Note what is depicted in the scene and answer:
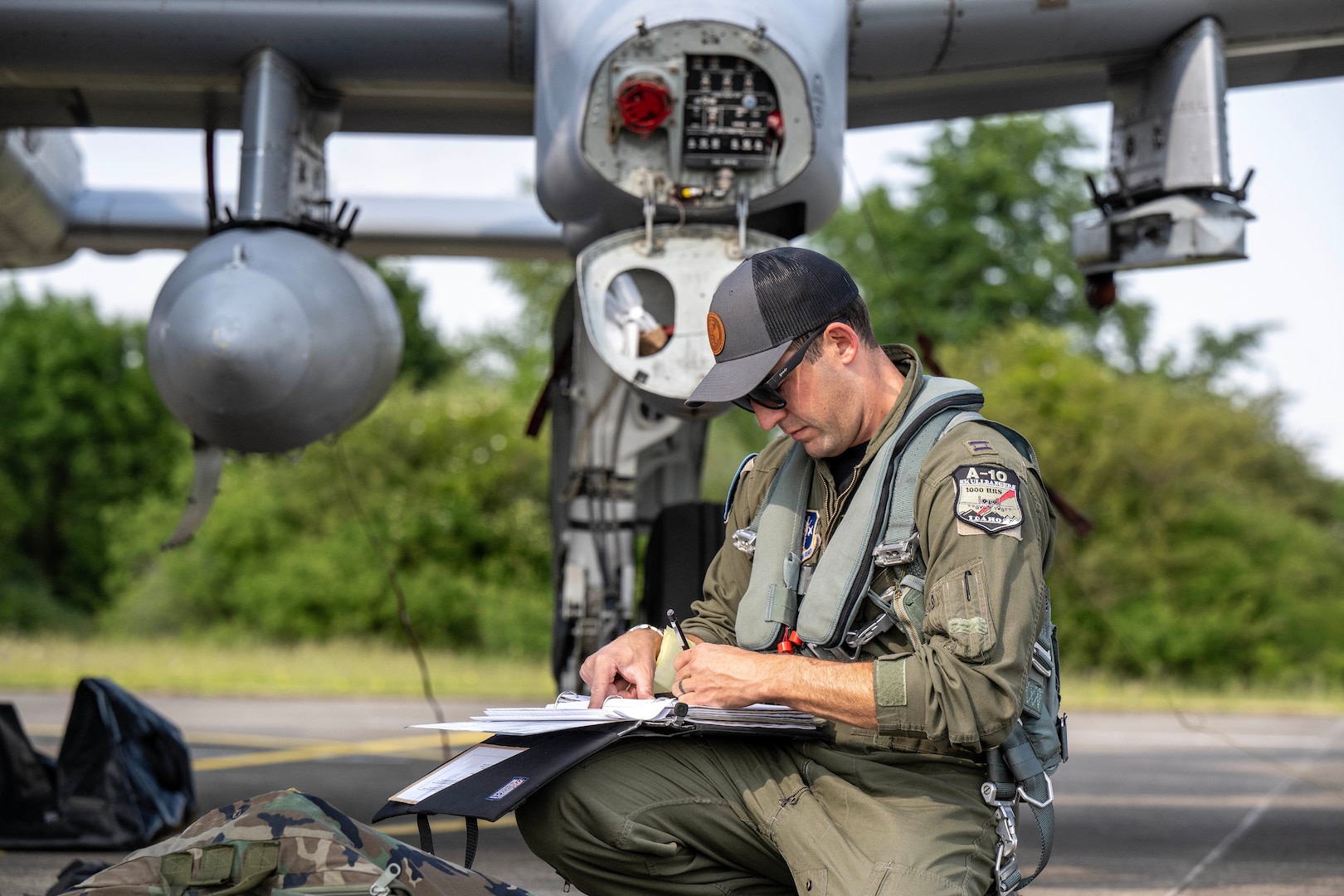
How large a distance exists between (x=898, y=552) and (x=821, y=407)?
0.35m

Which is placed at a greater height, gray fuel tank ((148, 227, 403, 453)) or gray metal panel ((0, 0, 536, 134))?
gray metal panel ((0, 0, 536, 134))

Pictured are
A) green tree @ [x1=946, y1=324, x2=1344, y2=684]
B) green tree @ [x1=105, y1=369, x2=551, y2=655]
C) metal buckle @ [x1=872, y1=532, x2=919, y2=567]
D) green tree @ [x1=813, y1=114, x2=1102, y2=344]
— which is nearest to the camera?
metal buckle @ [x1=872, y1=532, x2=919, y2=567]

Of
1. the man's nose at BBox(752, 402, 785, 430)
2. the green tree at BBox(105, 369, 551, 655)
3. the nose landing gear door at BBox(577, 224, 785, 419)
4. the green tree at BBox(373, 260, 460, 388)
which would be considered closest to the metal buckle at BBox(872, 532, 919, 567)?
the man's nose at BBox(752, 402, 785, 430)

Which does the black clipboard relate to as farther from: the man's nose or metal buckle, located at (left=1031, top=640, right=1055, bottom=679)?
the man's nose

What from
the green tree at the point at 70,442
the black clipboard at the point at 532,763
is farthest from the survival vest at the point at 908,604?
the green tree at the point at 70,442

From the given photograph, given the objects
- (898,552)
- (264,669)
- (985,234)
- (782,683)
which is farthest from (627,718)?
(985,234)

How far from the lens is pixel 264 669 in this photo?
55.3 ft

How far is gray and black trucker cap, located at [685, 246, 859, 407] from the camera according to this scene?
8.82 feet

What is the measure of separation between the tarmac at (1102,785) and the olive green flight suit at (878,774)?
1.75 ft

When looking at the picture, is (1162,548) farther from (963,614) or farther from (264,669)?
(963,614)

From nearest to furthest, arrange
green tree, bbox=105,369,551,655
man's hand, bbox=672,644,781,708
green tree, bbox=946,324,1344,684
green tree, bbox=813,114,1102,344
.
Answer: man's hand, bbox=672,644,781,708
green tree, bbox=946,324,1344,684
green tree, bbox=105,369,551,655
green tree, bbox=813,114,1102,344

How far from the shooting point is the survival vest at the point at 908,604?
262cm

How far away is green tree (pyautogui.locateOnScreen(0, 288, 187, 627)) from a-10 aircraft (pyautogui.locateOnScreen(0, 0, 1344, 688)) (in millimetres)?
25950

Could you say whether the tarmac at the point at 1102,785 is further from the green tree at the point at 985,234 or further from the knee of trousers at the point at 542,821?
the green tree at the point at 985,234
